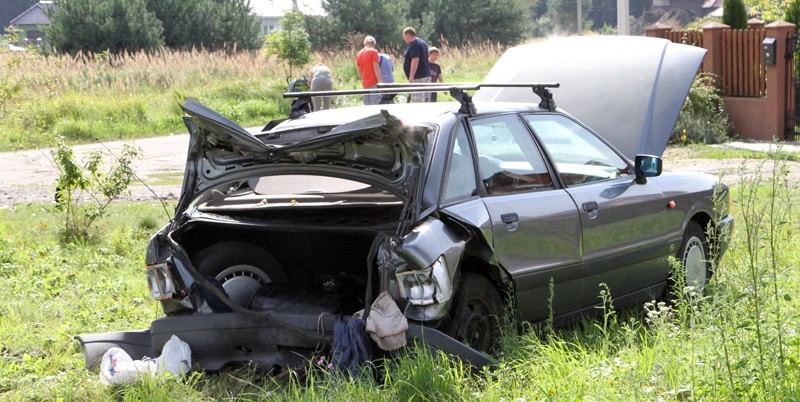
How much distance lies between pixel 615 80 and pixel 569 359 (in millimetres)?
4568

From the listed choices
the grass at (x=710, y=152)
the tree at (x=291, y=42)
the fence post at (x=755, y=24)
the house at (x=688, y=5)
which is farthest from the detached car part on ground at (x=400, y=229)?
the house at (x=688, y=5)

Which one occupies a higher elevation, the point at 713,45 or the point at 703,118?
the point at 713,45

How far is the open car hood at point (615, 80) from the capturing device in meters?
9.27

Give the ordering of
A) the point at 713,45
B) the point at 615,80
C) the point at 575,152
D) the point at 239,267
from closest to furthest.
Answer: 1. the point at 239,267
2. the point at 575,152
3. the point at 615,80
4. the point at 713,45

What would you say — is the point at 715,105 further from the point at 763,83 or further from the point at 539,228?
the point at 539,228

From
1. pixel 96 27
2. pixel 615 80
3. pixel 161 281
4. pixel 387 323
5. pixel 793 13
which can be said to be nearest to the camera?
pixel 387 323

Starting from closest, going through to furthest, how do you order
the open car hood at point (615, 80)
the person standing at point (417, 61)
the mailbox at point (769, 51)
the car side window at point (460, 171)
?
1. the car side window at point (460, 171)
2. the open car hood at point (615, 80)
3. the person standing at point (417, 61)
4. the mailbox at point (769, 51)

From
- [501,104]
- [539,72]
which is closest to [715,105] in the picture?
[539,72]

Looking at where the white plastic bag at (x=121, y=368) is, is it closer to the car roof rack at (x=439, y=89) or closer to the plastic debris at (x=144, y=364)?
the plastic debris at (x=144, y=364)

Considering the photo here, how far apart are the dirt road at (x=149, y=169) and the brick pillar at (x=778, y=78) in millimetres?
631

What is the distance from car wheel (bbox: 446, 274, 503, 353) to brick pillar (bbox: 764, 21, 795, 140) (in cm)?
1477

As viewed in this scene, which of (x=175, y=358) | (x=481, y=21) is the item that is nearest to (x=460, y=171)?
(x=175, y=358)

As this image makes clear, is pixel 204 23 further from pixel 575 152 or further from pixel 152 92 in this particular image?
pixel 575 152

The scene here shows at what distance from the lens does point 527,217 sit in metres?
6.29
